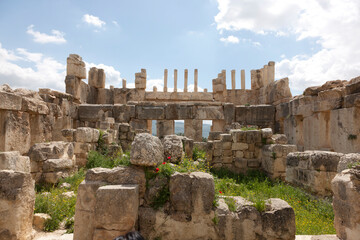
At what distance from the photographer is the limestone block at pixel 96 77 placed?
15.6 metres

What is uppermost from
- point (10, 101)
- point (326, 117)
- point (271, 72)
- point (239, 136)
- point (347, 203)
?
point (271, 72)

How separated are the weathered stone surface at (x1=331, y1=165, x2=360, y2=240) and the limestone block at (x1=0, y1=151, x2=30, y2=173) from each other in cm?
467

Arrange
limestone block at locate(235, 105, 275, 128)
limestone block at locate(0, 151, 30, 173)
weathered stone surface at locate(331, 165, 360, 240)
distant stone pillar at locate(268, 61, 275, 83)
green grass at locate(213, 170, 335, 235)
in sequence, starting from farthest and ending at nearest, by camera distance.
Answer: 1. distant stone pillar at locate(268, 61, 275, 83)
2. limestone block at locate(235, 105, 275, 128)
3. green grass at locate(213, 170, 335, 235)
4. limestone block at locate(0, 151, 30, 173)
5. weathered stone surface at locate(331, 165, 360, 240)

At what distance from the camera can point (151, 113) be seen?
496 inches

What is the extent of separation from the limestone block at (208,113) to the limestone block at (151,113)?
1807mm

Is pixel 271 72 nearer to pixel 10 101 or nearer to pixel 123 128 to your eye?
pixel 123 128

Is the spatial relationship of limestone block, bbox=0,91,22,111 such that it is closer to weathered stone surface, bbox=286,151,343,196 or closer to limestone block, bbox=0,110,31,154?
limestone block, bbox=0,110,31,154

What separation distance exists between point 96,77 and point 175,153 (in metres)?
13.0

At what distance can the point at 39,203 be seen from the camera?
4.66m

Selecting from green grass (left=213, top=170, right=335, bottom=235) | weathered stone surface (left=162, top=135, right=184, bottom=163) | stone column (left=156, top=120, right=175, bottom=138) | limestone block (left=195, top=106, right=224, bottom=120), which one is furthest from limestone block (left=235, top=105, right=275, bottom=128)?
weathered stone surface (left=162, top=135, right=184, bottom=163)

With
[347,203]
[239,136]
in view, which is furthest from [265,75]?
[347,203]

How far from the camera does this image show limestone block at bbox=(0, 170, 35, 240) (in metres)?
3.30

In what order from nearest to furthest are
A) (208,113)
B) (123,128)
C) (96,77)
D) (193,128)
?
(123,128) → (208,113) → (193,128) → (96,77)

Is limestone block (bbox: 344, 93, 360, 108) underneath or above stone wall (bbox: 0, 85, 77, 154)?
above
